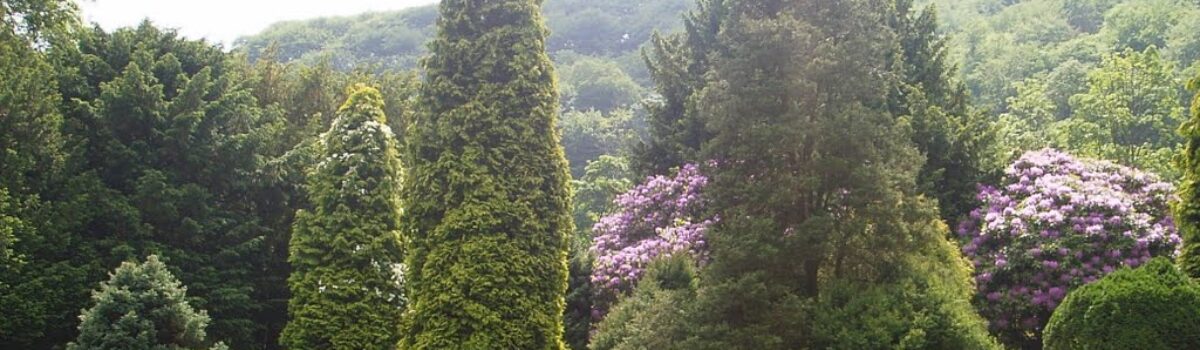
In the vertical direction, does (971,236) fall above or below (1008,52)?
below

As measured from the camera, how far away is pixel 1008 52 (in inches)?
1469

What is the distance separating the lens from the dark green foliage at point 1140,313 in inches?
283

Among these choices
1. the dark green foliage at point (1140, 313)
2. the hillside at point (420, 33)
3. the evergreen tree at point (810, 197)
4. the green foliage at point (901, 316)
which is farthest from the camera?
the hillside at point (420, 33)

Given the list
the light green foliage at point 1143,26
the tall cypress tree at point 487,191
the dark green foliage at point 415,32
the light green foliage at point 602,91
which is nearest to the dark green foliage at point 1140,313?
the tall cypress tree at point 487,191

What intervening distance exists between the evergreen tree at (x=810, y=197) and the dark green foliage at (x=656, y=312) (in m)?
0.30

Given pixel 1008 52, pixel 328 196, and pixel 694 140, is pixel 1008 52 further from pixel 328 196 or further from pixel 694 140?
pixel 328 196

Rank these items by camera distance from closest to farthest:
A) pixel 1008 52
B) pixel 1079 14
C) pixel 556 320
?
pixel 556 320 < pixel 1008 52 < pixel 1079 14

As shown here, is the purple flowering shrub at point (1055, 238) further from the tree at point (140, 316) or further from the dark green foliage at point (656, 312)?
the tree at point (140, 316)

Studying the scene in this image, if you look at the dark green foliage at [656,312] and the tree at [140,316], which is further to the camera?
the tree at [140,316]

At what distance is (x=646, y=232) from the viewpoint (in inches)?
602

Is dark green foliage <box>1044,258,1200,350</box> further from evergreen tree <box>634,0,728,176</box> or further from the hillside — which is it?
the hillside

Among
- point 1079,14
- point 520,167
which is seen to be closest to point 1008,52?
point 1079,14

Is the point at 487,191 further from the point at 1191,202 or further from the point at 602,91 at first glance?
the point at 602,91

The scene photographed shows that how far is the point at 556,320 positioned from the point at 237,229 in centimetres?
614
